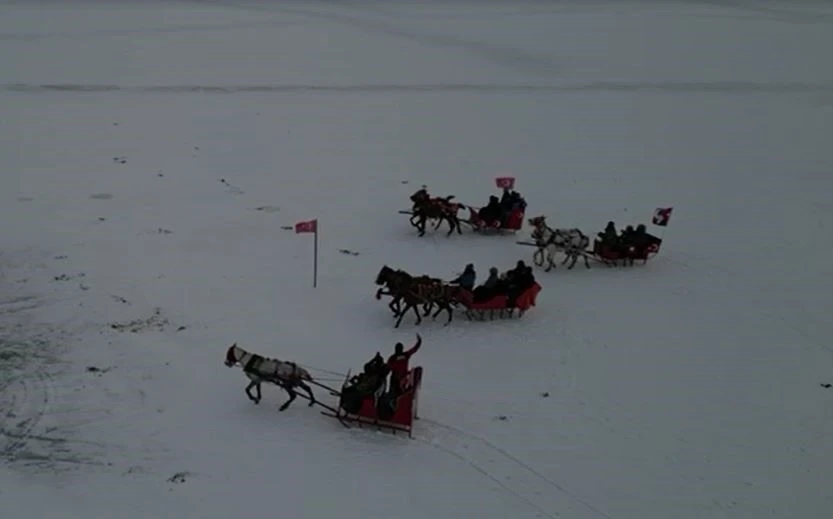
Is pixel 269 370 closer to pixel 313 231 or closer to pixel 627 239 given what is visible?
pixel 313 231

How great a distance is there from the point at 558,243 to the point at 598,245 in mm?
919

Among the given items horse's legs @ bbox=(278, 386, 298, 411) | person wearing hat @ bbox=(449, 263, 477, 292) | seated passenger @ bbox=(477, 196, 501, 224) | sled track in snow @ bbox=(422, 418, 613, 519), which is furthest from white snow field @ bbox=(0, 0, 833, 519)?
person wearing hat @ bbox=(449, 263, 477, 292)

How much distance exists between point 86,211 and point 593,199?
1097 centimetres

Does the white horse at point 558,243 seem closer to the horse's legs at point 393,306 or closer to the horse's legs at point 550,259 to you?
the horse's legs at point 550,259

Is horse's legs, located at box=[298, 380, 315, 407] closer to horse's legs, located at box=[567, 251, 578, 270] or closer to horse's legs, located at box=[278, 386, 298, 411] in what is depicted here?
horse's legs, located at box=[278, 386, 298, 411]

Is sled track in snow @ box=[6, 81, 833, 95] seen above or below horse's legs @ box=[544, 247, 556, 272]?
above

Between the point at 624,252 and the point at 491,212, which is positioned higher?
the point at 491,212

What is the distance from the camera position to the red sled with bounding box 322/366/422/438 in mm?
10102

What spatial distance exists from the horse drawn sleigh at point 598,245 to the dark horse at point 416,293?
2.96 metres

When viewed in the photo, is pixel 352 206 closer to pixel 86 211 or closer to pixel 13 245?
pixel 86 211

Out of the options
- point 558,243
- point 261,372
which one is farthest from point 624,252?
point 261,372

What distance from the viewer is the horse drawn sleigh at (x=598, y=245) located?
1534 centimetres

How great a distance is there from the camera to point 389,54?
36281mm

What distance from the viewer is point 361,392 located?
402 inches
